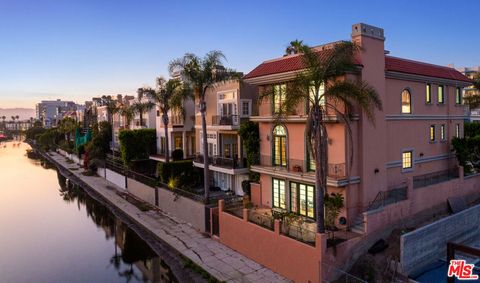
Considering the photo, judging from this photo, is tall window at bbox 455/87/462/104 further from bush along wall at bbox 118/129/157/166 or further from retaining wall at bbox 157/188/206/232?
bush along wall at bbox 118/129/157/166

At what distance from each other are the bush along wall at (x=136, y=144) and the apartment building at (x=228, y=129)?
11.1 meters

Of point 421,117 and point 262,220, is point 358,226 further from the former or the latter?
point 421,117

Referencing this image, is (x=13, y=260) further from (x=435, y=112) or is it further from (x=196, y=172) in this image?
(x=435, y=112)

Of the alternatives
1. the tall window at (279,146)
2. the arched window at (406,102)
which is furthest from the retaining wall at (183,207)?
the arched window at (406,102)

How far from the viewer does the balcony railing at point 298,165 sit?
56.4 feet

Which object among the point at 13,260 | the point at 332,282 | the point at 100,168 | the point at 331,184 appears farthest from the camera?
the point at 100,168

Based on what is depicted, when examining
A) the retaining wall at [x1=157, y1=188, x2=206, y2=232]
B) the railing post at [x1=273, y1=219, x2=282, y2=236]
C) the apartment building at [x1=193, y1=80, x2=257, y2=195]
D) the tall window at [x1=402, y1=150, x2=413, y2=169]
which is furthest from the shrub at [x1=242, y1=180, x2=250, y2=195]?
the tall window at [x1=402, y1=150, x2=413, y2=169]

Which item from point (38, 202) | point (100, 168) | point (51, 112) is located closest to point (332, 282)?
point (38, 202)

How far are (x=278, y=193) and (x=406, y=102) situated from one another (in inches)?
381

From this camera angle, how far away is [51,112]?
19112 cm

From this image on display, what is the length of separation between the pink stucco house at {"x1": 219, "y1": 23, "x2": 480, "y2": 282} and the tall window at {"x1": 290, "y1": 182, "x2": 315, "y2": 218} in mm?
55

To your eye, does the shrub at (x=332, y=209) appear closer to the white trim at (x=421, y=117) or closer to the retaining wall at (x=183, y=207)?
the white trim at (x=421, y=117)

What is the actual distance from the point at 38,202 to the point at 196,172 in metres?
18.1

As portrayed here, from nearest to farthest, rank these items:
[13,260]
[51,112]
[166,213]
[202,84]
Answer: [13,260] < [202,84] < [166,213] < [51,112]
